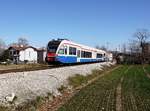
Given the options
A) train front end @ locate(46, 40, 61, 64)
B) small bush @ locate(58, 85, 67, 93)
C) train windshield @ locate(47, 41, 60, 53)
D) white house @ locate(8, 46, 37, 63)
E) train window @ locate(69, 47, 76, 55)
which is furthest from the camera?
white house @ locate(8, 46, 37, 63)

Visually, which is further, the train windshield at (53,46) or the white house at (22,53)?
the white house at (22,53)

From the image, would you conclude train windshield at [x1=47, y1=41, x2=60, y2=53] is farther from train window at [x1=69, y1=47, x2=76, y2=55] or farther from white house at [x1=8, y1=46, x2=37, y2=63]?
white house at [x1=8, y1=46, x2=37, y2=63]

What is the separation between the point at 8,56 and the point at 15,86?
87.8m

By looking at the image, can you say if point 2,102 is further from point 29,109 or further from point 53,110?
point 53,110

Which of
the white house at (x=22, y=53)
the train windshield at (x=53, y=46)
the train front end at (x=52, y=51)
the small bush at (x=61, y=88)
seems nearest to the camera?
the small bush at (x=61, y=88)

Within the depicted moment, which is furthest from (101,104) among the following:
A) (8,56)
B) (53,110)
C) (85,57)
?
(8,56)

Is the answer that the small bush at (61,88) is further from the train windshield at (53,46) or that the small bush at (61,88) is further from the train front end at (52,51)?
the train windshield at (53,46)

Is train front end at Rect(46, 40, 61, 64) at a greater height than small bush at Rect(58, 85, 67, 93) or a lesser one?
greater

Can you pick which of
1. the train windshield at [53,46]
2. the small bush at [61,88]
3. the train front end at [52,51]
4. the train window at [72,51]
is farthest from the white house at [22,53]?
the small bush at [61,88]

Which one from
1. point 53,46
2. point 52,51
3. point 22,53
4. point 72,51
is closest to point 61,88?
point 52,51

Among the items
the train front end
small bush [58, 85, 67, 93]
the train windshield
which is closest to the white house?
the train windshield

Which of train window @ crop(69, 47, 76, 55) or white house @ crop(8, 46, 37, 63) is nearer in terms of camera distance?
train window @ crop(69, 47, 76, 55)

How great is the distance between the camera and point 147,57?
14350 centimetres

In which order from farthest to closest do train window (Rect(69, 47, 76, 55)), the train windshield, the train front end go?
train window (Rect(69, 47, 76, 55)), the train windshield, the train front end
